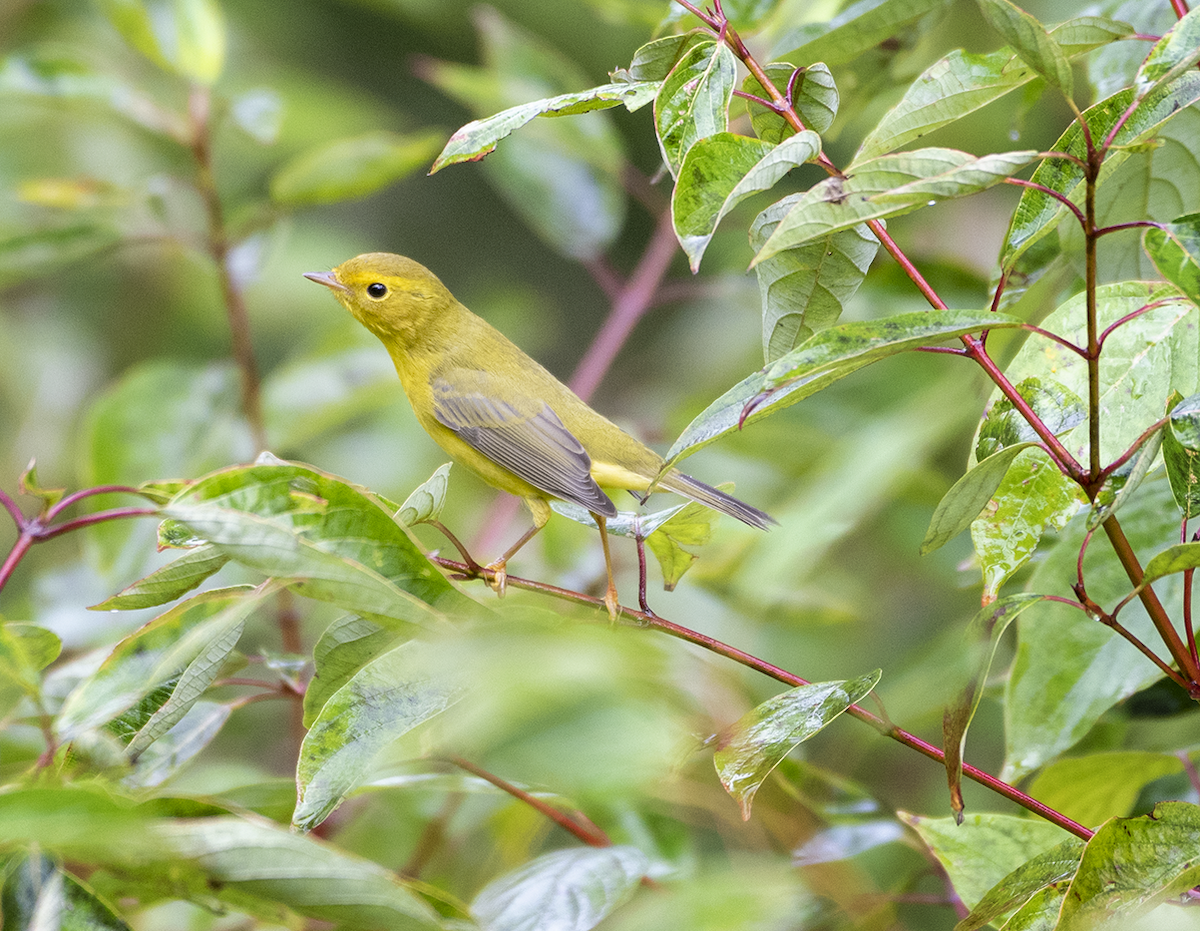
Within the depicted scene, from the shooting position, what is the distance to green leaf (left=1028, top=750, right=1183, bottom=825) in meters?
1.39

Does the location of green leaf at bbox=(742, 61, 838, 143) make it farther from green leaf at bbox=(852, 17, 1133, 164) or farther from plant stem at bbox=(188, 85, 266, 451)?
plant stem at bbox=(188, 85, 266, 451)

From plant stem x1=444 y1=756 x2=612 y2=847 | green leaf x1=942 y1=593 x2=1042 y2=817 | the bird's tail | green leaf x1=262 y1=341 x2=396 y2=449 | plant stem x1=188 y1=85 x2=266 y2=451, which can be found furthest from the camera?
green leaf x1=262 y1=341 x2=396 y2=449

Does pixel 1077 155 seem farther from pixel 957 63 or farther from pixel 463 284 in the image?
pixel 463 284

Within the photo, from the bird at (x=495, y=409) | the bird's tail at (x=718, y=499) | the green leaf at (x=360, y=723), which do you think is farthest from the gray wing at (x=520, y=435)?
the green leaf at (x=360, y=723)

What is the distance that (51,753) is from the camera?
3.18 feet

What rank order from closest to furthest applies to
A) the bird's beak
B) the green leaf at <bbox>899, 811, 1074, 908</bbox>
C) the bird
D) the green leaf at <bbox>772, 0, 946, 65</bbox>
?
the green leaf at <bbox>899, 811, 1074, 908</bbox> → the green leaf at <bbox>772, 0, 946, 65</bbox> → the bird → the bird's beak

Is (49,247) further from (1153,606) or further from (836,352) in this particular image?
(1153,606)

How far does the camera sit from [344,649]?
1095mm

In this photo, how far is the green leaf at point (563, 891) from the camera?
122 cm

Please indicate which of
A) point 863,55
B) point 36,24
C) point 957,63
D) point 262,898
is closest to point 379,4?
point 36,24

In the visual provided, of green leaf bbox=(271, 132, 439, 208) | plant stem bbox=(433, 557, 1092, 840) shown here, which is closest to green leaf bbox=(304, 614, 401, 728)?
plant stem bbox=(433, 557, 1092, 840)

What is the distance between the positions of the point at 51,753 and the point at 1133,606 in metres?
1.25

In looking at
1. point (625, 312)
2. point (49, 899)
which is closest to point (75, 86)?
point (625, 312)

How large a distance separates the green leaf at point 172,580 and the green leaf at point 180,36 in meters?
1.62
